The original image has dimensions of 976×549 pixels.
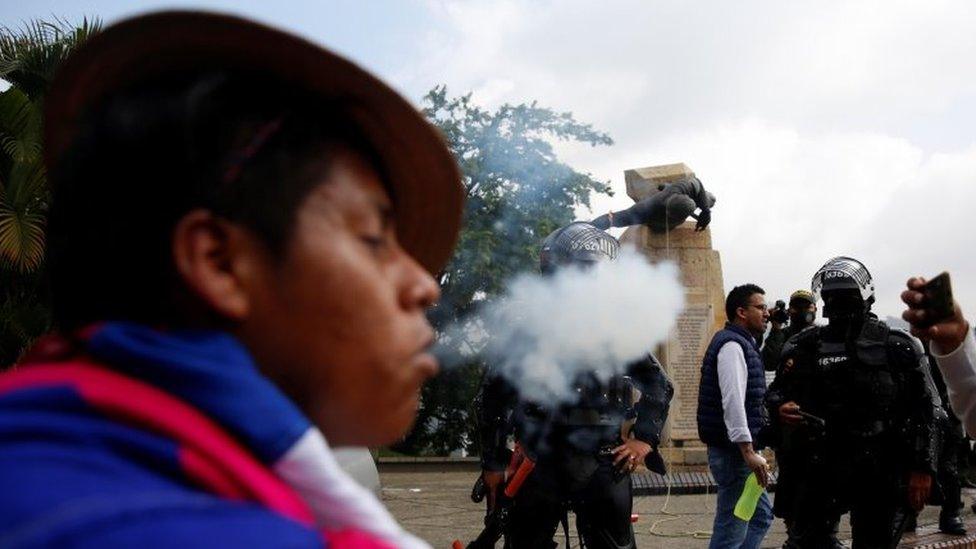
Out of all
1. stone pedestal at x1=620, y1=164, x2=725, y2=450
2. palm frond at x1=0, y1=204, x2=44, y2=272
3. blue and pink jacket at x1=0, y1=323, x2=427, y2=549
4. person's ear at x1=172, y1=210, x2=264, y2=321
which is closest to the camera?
blue and pink jacket at x1=0, y1=323, x2=427, y2=549

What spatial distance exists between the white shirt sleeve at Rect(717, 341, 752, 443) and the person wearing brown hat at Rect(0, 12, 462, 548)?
6333 millimetres

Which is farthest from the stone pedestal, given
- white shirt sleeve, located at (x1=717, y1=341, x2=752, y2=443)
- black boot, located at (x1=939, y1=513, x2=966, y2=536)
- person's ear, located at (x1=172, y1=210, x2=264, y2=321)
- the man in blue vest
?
person's ear, located at (x1=172, y1=210, x2=264, y2=321)

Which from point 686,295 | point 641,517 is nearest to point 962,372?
point 641,517

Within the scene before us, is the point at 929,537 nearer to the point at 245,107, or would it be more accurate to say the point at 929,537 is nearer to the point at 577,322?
the point at 577,322

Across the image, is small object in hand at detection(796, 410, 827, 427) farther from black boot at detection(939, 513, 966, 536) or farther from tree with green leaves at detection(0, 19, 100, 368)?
tree with green leaves at detection(0, 19, 100, 368)

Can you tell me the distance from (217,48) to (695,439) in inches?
579

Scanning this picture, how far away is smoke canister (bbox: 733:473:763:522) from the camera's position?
6684mm

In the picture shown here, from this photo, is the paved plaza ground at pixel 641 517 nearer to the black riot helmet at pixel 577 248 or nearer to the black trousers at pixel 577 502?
the black trousers at pixel 577 502

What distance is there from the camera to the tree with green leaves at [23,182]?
13.2 meters

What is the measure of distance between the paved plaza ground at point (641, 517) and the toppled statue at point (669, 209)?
14.6 ft

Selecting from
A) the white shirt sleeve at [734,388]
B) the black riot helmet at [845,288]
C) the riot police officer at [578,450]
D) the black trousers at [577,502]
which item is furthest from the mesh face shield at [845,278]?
the black trousers at [577,502]

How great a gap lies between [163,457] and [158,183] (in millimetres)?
282

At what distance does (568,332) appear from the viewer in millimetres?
6137

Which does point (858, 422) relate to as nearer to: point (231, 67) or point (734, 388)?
point (734, 388)
